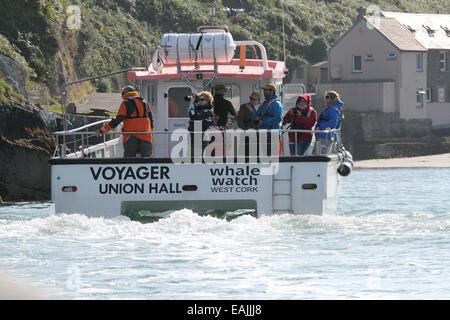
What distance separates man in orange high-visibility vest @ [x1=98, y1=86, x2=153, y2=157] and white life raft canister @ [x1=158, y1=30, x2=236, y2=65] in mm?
2308

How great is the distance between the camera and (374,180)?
124 ft

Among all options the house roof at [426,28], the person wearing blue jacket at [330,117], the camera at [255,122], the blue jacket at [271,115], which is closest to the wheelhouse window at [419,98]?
the house roof at [426,28]

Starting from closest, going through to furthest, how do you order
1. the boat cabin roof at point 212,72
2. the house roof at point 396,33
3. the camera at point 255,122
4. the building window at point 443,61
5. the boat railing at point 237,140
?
the boat railing at point 237,140 < the camera at point 255,122 < the boat cabin roof at point 212,72 < the house roof at point 396,33 < the building window at point 443,61

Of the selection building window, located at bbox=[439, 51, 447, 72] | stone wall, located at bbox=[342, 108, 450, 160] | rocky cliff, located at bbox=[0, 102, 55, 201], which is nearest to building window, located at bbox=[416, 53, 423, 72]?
building window, located at bbox=[439, 51, 447, 72]

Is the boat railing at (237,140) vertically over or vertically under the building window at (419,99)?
under

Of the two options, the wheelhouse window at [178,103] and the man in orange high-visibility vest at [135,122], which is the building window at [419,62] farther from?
the man in orange high-visibility vest at [135,122]

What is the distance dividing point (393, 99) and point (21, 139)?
1604 inches

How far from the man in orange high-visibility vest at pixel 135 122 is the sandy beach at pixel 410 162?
3492cm

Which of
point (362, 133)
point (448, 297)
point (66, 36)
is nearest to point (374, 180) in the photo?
point (66, 36)

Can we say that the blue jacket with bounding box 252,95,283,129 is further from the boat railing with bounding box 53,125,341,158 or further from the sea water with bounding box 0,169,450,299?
the sea water with bounding box 0,169,450,299

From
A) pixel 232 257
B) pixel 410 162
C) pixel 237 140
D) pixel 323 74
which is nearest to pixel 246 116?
pixel 237 140

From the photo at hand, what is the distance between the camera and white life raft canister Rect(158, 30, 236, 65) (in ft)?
55.6

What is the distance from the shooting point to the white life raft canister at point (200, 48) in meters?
16.9
